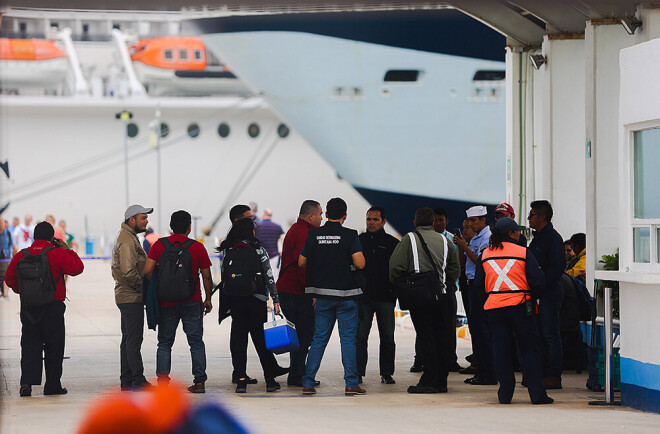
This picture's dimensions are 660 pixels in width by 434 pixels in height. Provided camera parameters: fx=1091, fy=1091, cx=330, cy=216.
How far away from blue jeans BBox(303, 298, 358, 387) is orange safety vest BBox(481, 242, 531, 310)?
1190mm

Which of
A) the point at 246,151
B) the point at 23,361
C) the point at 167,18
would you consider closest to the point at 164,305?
the point at 23,361

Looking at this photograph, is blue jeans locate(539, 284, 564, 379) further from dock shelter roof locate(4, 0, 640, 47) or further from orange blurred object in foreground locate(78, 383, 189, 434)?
orange blurred object in foreground locate(78, 383, 189, 434)

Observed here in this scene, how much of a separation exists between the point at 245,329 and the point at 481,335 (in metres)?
2.07

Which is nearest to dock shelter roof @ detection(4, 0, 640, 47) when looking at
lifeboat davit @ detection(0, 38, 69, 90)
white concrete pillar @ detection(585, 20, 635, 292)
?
white concrete pillar @ detection(585, 20, 635, 292)

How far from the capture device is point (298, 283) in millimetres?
9203

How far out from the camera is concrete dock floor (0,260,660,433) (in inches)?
285

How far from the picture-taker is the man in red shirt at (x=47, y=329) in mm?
8805

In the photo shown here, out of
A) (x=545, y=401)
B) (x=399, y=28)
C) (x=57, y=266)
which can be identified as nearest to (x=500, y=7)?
(x=545, y=401)

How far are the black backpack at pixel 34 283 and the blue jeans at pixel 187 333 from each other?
0.93 m

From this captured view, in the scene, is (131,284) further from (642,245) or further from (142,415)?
(142,415)

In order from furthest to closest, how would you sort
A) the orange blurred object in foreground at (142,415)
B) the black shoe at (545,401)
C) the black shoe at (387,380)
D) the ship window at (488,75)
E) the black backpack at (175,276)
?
1. the ship window at (488,75)
2. the black shoe at (387,380)
3. the black backpack at (175,276)
4. the black shoe at (545,401)
5. the orange blurred object in foreground at (142,415)

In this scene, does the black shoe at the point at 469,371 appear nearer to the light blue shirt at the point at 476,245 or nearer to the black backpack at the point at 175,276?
the light blue shirt at the point at 476,245

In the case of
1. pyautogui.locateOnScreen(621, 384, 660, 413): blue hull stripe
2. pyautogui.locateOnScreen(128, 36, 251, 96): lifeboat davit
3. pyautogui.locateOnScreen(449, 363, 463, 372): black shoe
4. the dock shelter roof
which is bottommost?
pyautogui.locateOnScreen(449, 363, 463, 372): black shoe

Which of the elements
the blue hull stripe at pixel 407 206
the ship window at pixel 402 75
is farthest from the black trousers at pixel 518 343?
the ship window at pixel 402 75
